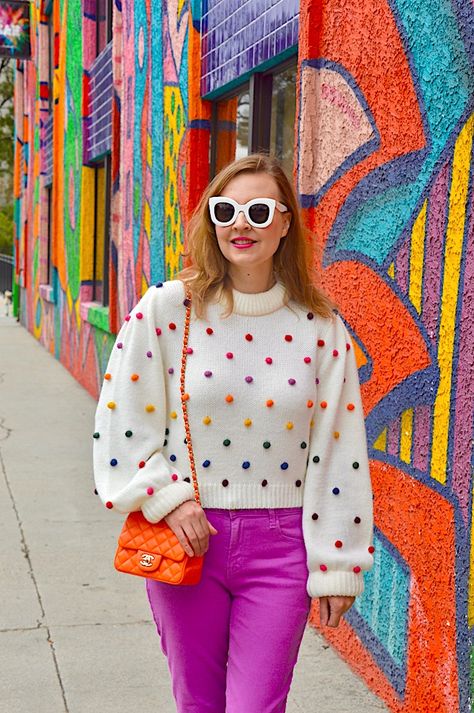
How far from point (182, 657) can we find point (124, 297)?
20.0ft

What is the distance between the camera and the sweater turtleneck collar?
2.23 metres

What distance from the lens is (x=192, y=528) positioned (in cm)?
210

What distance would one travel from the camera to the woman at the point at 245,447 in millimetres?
2166

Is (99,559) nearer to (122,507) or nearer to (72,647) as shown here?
(72,647)

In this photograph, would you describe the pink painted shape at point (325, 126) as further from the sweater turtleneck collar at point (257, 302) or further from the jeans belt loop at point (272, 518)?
the jeans belt loop at point (272, 518)

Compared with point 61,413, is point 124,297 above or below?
above

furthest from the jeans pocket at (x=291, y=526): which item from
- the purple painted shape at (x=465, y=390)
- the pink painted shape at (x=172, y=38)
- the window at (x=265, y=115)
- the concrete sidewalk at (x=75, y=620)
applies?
the pink painted shape at (x=172, y=38)

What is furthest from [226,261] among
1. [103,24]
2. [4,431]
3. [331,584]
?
[103,24]

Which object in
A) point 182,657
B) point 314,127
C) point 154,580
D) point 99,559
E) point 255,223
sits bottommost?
point 99,559

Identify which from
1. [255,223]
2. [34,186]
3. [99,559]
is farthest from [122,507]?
[34,186]

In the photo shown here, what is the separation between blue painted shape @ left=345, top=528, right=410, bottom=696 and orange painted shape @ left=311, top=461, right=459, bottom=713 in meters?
0.04

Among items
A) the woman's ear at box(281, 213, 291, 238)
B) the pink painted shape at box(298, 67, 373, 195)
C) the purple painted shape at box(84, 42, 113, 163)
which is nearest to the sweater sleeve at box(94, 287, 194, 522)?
the woman's ear at box(281, 213, 291, 238)

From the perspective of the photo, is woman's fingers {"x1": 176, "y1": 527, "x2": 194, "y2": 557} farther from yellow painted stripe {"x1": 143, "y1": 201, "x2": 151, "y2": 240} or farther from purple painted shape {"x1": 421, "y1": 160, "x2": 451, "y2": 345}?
yellow painted stripe {"x1": 143, "y1": 201, "x2": 151, "y2": 240}

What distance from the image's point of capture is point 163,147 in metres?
6.72
